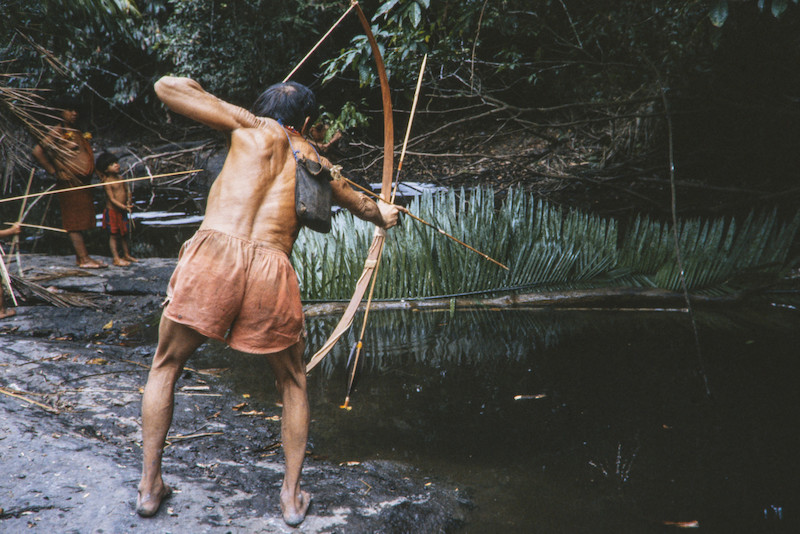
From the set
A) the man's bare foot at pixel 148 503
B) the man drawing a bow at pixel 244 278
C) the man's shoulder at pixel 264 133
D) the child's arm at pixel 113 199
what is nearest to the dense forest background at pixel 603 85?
the child's arm at pixel 113 199

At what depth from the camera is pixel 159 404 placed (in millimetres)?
2109

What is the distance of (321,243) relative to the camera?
5168mm

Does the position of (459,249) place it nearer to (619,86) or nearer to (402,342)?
(402,342)

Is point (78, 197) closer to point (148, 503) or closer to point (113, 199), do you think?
point (113, 199)

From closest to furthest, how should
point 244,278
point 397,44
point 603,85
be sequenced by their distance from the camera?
1. point 244,278
2. point 397,44
3. point 603,85

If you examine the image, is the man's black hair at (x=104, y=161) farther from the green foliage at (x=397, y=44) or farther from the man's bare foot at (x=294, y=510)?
the man's bare foot at (x=294, y=510)

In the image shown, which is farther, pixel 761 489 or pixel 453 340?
pixel 453 340

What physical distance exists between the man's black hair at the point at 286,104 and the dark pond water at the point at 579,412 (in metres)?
1.55

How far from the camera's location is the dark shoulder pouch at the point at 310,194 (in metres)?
2.29

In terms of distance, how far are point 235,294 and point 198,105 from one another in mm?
679

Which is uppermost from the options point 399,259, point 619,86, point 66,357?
point 619,86

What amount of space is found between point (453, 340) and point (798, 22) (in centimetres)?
460

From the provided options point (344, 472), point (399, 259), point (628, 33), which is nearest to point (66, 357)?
point (344, 472)

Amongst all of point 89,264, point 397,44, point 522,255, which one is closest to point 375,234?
point 522,255
